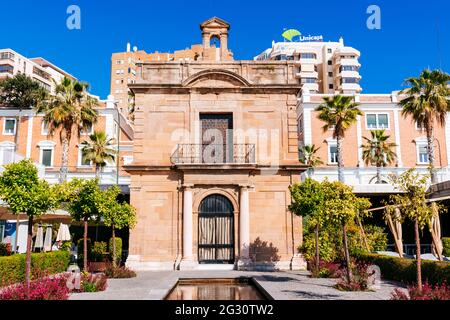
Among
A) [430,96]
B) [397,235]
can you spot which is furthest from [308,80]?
[397,235]

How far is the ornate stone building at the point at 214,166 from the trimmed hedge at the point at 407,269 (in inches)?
168

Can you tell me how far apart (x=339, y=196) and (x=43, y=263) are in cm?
1247

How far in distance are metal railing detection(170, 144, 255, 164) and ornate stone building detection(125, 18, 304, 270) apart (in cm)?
5

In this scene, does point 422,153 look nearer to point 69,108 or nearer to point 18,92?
point 69,108

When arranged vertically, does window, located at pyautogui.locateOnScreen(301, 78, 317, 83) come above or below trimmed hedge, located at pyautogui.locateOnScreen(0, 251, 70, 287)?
above

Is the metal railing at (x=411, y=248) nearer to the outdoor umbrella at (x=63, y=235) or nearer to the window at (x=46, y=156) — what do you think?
the outdoor umbrella at (x=63, y=235)

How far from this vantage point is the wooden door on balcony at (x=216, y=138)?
22.0 metres

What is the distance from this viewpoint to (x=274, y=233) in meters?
21.2

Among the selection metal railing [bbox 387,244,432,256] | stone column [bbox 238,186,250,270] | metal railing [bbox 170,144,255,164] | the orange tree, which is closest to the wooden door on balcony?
metal railing [bbox 170,144,255,164]

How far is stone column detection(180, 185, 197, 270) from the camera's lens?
20.3 metres

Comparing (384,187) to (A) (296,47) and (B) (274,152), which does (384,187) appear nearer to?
(B) (274,152)

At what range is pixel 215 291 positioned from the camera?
14.6 m

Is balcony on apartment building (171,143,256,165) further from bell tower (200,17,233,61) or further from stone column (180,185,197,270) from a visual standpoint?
bell tower (200,17,233,61)

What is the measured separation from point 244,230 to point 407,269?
25.6 feet
